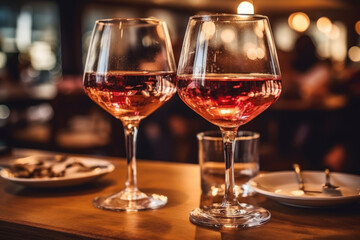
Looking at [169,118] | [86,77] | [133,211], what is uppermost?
[86,77]

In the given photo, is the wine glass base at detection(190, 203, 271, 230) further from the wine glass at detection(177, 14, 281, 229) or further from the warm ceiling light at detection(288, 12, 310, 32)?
the warm ceiling light at detection(288, 12, 310, 32)

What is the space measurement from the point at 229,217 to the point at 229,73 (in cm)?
20

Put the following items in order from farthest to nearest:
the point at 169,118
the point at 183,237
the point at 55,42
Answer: the point at 55,42, the point at 169,118, the point at 183,237

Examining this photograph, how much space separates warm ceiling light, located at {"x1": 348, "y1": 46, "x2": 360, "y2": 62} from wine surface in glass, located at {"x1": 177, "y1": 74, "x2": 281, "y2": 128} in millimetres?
13661

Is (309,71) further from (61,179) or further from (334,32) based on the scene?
(334,32)

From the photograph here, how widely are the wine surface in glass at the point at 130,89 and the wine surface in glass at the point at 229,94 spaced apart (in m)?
0.09

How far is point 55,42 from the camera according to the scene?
882 centimetres

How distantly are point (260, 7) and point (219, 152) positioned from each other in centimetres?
1215

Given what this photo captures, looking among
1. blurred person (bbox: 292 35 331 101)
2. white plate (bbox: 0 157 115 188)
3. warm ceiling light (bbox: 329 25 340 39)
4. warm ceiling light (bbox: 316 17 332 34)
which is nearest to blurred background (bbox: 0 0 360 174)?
blurred person (bbox: 292 35 331 101)

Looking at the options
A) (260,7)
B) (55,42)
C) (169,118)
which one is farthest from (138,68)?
(260,7)

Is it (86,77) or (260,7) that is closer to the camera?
(86,77)

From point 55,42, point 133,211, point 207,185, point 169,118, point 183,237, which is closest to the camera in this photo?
point 183,237

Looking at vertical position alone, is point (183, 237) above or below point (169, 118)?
above

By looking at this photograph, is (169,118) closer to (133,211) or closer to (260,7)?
(133,211)
